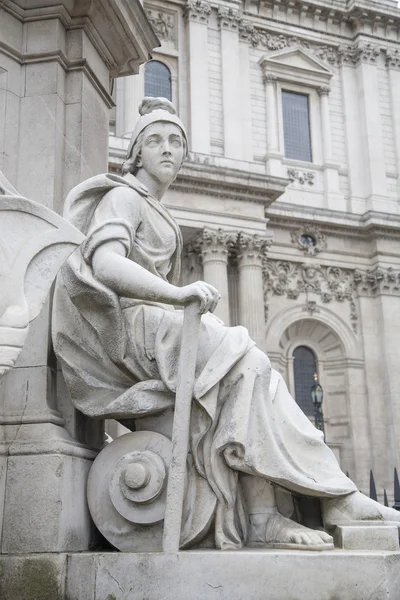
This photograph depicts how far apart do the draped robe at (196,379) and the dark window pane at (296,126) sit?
24461 millimetres

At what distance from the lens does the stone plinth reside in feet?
9.30

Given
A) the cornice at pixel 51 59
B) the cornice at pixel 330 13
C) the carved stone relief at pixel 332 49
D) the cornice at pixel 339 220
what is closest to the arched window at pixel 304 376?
the cornice at pixel 339 220

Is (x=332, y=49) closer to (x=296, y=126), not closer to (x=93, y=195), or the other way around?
(x=296, y=126)

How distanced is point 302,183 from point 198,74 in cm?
527

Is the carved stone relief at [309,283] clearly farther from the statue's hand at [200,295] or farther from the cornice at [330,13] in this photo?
the statue's hand at [200,295]

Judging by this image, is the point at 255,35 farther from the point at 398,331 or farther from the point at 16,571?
the point at 16,571

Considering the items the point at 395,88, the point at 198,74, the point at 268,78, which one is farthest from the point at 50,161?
the point at 395,88

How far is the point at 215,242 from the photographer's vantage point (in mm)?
21922

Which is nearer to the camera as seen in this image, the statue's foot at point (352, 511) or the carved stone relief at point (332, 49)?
the statue's foot at point (352, 511)

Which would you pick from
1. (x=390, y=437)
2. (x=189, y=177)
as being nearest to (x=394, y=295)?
(x=390, y=437)

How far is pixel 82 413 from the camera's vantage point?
3840mm

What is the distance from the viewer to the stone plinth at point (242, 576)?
9.30 ft

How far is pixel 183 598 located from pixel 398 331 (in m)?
24.1

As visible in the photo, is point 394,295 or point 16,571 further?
point 394,295
